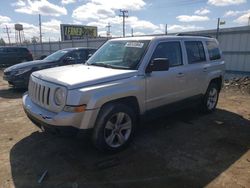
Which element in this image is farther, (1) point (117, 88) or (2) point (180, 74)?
(2) point (180, 74)

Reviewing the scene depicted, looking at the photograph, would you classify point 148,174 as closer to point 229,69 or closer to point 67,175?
point 67,175

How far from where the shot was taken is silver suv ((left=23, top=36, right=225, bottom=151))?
361 centimetres

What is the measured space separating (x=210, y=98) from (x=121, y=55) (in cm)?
299

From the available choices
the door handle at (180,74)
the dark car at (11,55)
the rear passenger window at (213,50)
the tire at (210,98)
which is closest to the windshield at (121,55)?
the door handle at (180,74)

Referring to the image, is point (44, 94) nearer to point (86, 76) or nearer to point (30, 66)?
point (86, 76)

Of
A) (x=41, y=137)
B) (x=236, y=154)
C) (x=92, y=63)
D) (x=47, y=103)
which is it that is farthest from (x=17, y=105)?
(x=236, y=154)

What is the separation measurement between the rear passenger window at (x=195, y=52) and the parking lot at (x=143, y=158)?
1.45 meters

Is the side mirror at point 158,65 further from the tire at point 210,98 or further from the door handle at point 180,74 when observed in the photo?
the tire at point 210,98

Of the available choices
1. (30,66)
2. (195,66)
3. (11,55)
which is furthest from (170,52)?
(11,55)

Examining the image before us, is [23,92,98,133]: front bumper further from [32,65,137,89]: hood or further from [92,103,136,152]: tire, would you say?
[32,65,137,89]: hood

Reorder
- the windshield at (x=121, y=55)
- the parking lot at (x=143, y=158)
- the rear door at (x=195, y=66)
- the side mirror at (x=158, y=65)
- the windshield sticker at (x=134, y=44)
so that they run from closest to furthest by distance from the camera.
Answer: the parking lot at (x=143, y=158) < the side mirror at (x=158, y=65) < the windshield at (x=121, y=55) < the windshield sticker at (x=134, y=44) < the rear door at (x=195, y=66)

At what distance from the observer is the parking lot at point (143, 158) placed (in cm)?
345

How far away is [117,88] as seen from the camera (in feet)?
12.9

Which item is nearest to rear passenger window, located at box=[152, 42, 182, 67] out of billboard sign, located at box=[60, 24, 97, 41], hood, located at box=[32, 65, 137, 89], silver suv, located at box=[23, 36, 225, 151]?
silver suv, located at box=[23, 36, 225, 151]
